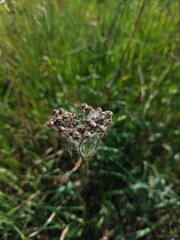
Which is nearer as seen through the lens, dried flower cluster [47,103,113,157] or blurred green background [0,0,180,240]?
dried flower cluster [47,103,113,157]

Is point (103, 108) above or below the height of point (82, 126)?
above

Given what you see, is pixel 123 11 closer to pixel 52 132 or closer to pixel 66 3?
pixel 66 3

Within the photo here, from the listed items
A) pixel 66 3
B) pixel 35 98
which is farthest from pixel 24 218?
pixel 66 3

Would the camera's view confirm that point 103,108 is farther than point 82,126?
Yes

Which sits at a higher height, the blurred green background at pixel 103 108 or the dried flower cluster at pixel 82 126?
the blurred green background at pixel 103 108

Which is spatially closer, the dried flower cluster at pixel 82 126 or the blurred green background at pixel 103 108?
the dried flower cluster at pixel 82 126
